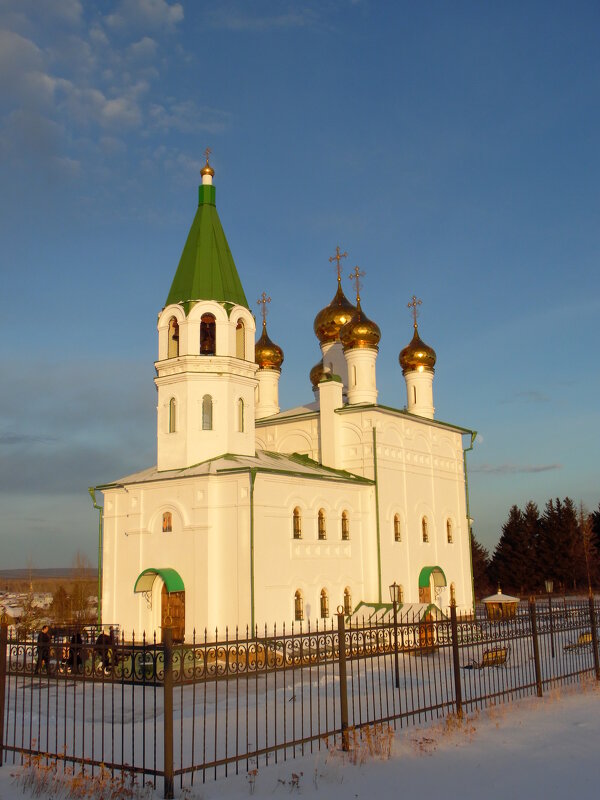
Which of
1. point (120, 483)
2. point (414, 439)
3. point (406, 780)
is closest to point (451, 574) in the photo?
point (414, 439)

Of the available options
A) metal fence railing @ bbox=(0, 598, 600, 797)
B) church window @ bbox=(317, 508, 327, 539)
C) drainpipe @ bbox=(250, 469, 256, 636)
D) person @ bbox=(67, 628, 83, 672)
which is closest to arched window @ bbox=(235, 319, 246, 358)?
drainpipe @ bbox=(250, 469, 256, 636)

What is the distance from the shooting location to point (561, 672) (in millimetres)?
13484

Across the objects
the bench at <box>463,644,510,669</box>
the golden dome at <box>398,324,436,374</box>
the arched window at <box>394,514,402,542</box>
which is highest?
the golden dome at <box>398,324,436,374</box>

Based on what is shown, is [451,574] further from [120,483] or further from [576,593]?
[576,593]

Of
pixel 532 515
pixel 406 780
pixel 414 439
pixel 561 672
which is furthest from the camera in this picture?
pixel 532 515

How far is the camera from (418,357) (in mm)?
28266

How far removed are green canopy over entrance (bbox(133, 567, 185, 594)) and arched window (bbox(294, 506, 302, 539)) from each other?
3119 millimetres

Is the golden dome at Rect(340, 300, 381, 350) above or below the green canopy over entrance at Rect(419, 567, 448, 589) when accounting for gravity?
above

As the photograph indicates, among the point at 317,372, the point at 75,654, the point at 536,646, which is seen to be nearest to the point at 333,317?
the point at 317,372

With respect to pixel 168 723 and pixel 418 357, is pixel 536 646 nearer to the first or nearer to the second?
pixel 168 723

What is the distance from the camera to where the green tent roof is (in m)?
21.0

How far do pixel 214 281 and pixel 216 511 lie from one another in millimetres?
6314

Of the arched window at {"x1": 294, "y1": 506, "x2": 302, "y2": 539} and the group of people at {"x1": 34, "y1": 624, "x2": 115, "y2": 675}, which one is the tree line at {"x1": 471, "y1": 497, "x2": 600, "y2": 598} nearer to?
the arched window at {"x1": 294, "y1": 506, "x2": 302, "y2": 539}

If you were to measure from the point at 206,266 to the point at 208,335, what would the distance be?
1.89 metres
